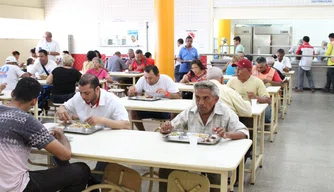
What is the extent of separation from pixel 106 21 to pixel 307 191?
1075 centimetres

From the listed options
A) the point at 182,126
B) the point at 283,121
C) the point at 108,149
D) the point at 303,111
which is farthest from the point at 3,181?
the point at 303,111

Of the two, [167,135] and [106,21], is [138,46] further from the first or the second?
[167,135]

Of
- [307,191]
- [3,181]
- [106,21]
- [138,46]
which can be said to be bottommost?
[307,191]

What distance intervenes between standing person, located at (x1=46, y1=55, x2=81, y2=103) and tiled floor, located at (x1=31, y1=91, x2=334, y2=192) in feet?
4.87

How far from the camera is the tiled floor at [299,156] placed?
4434mm

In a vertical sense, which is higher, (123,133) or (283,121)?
(123,133)

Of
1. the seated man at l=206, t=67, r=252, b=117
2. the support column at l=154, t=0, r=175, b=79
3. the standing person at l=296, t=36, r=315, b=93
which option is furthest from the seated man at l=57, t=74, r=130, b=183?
the standing person at l=296, t=36, r=315, b=93

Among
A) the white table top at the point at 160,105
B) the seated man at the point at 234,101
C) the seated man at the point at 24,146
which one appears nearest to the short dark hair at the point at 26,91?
the seated man at the point at 24,146

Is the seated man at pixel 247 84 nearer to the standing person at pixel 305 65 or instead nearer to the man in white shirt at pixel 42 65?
the man in white shirt at pixel 42 65

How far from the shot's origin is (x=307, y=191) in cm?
425

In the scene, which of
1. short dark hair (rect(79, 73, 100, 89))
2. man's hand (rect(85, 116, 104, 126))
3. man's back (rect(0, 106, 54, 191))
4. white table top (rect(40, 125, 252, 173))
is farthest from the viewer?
short dark hair (rect(79, 73, 100, 89))

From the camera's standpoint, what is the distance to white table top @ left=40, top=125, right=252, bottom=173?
262 centimetres

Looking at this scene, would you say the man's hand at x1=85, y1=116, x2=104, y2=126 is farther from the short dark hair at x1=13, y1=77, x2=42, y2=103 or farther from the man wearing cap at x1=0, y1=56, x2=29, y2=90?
the man wearing cap at x1=0, y1=56, x2=29, y2=90

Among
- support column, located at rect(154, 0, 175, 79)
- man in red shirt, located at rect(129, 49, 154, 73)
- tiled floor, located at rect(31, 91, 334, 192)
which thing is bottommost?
tiled floor, located at rect(31, 91, 334, 192)
